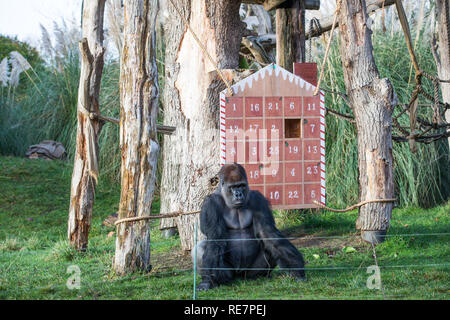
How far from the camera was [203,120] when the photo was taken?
5.05 meters

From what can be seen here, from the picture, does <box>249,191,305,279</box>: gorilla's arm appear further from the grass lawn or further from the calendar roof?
the calendar roof

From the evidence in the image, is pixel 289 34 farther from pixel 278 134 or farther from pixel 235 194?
pixel 235 194

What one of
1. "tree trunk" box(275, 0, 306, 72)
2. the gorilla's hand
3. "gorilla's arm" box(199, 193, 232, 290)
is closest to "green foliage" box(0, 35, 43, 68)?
"tree trunk" box(275, 0, 306, 72)

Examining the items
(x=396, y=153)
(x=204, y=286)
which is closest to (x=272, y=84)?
(x=204, y=286)

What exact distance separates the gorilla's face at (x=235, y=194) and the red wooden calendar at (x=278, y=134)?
26 cm

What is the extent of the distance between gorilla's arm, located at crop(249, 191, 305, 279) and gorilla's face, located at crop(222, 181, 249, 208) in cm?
13

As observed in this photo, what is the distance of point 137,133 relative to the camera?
4324 mm

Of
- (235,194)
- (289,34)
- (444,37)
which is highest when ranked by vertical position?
(289,34)

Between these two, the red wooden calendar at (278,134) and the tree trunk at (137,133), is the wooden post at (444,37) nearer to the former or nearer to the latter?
the red wooden calendar at (278,134)

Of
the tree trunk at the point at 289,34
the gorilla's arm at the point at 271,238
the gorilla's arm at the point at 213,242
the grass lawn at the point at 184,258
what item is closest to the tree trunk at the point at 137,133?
the grass lawn at the point at 184,258

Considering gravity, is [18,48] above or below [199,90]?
above

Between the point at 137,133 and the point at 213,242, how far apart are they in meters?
1.04

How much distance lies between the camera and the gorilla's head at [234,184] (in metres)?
4.18
